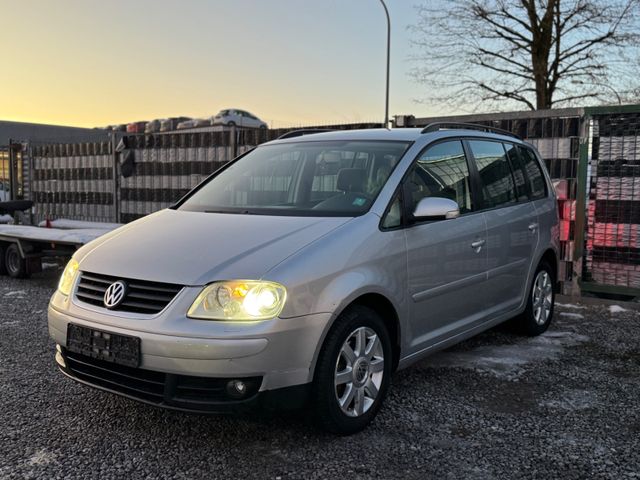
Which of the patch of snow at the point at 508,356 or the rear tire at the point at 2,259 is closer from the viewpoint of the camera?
the patch of snow at the point at 508,356

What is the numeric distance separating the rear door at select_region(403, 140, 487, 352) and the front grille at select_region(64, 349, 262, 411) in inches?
51.4

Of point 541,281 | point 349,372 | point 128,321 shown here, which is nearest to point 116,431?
point 128,321

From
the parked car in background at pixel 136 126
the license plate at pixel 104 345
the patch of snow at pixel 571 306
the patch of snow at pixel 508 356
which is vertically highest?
the parked car in background at pixel 136 126

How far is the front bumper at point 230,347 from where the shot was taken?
2936 millimetres

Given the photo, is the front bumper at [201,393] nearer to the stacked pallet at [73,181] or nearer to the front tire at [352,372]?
the front tire at [352,372]

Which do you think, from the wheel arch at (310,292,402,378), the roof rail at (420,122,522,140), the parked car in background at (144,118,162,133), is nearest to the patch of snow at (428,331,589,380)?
the wheel arch at (310,292,402,378)

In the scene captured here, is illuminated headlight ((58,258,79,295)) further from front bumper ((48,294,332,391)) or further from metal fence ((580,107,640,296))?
metal fence ((580,107,640,296))

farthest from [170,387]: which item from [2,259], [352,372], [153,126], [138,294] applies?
[153,126]

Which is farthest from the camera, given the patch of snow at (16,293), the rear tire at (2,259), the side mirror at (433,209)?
the rear tire at (2,259)

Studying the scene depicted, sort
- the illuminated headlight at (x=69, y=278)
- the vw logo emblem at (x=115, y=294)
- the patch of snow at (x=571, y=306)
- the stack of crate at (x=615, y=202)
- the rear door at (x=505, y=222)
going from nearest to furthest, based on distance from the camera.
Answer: the vw logo emblem at (x=115, y=294) < the illuminated headlight at (x=69, y=278) < the rear door at (x=505, y=222) < the stack of crate at (x=615, y=202) < the patch of snow at (x=571, y=306)

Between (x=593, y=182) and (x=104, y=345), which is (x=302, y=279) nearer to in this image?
(x=104, y=345)

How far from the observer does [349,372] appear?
11.0 feet

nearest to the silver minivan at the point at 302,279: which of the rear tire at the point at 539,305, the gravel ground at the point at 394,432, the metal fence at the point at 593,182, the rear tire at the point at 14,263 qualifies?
the gravel ground at the point at 394,432

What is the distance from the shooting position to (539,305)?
18.7 ft
